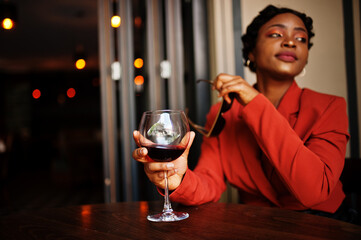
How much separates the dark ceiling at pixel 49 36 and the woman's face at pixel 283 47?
13.3 feet

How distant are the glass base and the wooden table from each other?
0.02 metres

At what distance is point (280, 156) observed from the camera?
100 cm

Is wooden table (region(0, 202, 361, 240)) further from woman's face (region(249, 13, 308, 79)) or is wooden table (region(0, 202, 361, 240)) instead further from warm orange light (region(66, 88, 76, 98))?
warm orange light (region(66, 88, 76, 98))

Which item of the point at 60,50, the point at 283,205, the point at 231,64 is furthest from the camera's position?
the point at 60,50

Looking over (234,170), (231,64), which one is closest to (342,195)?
(234,170)

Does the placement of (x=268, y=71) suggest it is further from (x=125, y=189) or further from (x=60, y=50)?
(x=60, y=50)

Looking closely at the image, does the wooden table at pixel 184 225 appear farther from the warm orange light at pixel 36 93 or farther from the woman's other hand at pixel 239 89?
the warm orange light at pixel 36 93

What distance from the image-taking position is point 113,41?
2.45 metres

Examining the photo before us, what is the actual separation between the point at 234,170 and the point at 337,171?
38 cm

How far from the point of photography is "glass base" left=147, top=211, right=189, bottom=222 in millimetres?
786

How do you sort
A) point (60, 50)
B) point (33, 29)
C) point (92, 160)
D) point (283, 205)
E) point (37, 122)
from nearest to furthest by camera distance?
point (283, 205)
point (92, 160)
point (33, 29)
point (60, 50)
point (37, 122)

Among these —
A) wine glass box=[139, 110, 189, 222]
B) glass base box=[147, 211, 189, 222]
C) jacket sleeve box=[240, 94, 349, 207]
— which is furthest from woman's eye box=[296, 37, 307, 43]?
glass base box=[147, 211, 189, 222]

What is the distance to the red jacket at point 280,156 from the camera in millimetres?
979

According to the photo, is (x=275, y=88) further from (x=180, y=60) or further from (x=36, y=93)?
(x=36, y=93)
